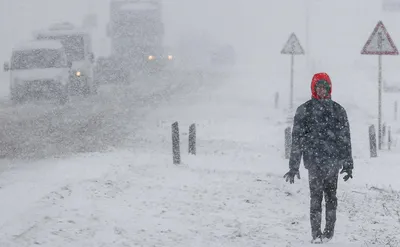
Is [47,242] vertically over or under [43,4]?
under

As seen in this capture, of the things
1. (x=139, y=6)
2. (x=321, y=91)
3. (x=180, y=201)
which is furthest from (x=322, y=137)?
(x=139, y=6)

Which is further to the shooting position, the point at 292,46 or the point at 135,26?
the point at 135,26

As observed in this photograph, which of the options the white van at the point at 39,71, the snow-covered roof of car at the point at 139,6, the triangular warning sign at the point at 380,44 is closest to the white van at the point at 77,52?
the white van at the point at 39,71

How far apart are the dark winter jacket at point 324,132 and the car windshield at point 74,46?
2088 centimetres

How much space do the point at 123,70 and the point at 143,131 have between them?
16.7 metres

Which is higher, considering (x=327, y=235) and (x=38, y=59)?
(x=38, y=59)

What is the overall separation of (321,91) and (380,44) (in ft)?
21.8

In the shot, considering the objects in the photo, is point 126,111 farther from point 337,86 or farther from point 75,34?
point 337,86

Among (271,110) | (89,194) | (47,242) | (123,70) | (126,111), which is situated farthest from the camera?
(123,70)

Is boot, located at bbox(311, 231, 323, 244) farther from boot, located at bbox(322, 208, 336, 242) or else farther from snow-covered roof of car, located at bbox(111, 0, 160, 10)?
snow-covered roof of car, located at bbox(111, 0, 160, 10)

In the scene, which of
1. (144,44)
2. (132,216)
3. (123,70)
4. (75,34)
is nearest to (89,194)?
(132,216)

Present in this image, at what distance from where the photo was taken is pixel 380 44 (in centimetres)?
1270

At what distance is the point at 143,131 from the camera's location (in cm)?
1750

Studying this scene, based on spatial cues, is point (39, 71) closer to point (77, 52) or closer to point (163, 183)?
point (77, 52)
